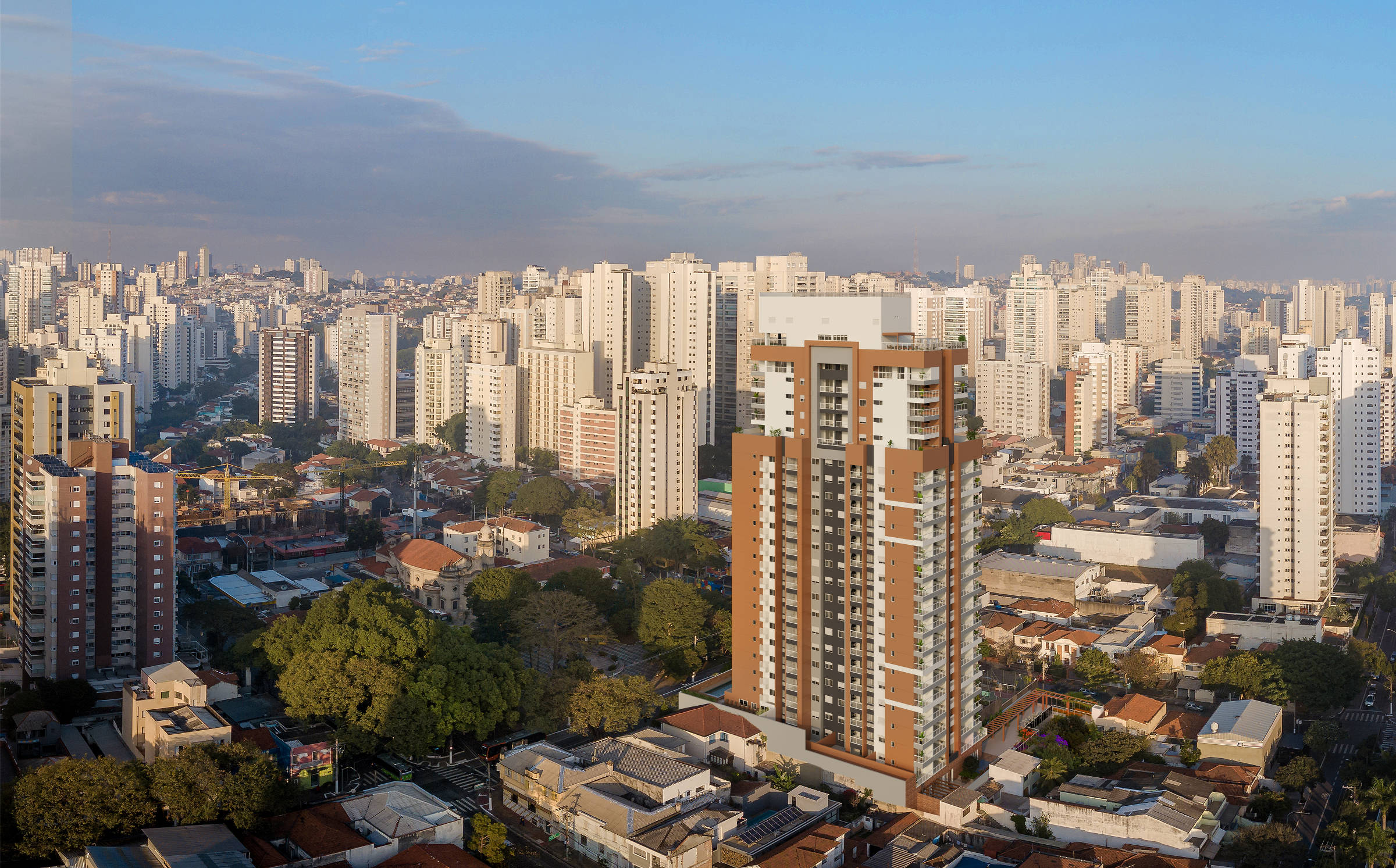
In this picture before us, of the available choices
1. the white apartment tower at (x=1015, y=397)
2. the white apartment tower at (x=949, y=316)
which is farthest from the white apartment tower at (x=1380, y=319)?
the white apartment tower at (x=1015, y=397)

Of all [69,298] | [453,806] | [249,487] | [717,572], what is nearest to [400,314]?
[69,298]

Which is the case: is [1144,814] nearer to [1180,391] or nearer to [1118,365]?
[1118,365]

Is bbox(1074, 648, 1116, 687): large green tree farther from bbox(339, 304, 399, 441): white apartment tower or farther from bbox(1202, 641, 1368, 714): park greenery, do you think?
bbox(339, 304, 399, 441): white apartment tower

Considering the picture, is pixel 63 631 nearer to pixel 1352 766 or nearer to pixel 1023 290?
pixel 1352 766

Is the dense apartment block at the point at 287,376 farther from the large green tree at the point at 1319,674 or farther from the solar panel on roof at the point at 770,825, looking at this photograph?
the large green tree at the point at 1319,674

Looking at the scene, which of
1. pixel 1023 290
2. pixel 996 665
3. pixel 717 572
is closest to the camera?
pixel 996 665

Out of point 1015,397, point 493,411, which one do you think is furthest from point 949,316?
point 493,411
